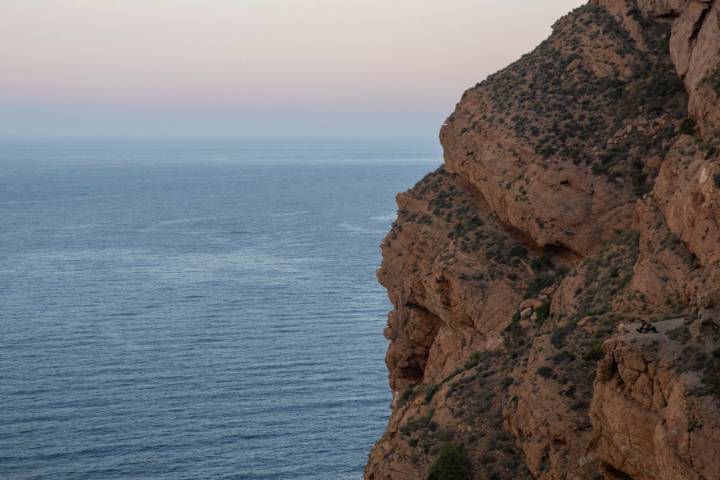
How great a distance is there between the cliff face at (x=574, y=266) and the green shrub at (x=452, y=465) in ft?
1.40

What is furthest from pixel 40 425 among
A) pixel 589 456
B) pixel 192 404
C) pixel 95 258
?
pixel 95 258

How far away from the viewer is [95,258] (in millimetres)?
133625

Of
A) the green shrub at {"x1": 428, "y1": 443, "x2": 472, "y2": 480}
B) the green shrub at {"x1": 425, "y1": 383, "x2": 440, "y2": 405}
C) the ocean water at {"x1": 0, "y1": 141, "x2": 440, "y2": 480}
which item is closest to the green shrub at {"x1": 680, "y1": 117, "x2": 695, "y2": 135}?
the green shrub at {"x1": 425, "y1": 383, "x2": 440, "y2": 405}

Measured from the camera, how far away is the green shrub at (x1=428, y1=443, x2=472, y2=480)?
103 ft

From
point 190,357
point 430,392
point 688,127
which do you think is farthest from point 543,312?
point 190,357

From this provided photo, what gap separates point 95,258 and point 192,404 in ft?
209

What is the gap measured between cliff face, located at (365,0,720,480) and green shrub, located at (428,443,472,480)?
426 mm

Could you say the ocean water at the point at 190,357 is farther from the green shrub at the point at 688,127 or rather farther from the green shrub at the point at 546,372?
the green shrub at the point at 688,127

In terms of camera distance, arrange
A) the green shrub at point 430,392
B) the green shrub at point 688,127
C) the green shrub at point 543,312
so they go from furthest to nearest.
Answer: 1. the green shrub at point 543,312
2. the green shrub at point 688,127
3. the green shrub at point 430,392

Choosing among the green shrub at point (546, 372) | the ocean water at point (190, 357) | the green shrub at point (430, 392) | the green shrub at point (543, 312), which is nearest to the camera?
the green shrub at point (546, 372)

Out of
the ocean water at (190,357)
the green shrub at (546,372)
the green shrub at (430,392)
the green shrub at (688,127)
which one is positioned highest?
the green shrub at (688,127)

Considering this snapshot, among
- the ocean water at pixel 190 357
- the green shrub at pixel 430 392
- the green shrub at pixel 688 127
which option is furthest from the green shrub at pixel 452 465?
the ocean water at pixel 190 357

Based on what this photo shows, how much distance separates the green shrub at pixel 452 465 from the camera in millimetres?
31422

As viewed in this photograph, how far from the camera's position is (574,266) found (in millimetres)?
40656
